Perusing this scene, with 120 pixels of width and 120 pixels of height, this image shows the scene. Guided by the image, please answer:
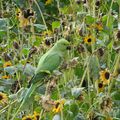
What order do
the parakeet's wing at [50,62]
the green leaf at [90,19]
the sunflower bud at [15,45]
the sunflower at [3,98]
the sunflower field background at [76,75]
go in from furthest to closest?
the sunflower bud at [15,45]
the sunflower at [3,98]
the green leaf at [90,19]
the sunflower field background at [76,75]
the parakeet's wing at [50,62]

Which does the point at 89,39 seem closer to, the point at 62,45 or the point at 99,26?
the point at 99,26

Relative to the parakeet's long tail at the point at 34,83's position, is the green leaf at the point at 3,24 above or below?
above

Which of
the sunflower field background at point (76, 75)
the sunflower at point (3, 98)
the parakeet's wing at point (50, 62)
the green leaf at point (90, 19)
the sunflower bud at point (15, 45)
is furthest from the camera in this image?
the sunflower bud at point (15, 45)

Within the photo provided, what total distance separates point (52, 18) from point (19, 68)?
30.7 inches

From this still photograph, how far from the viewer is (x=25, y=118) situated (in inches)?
50.8

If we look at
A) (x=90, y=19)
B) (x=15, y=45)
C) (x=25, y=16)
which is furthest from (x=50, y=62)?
(x=15, y=45)

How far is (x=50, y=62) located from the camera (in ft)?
3.38

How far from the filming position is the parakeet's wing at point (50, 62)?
103 centimetres

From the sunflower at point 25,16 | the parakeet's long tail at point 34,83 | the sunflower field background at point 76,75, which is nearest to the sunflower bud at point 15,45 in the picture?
the sunflower field background at point 76,75

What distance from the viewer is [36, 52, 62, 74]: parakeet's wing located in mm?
1030

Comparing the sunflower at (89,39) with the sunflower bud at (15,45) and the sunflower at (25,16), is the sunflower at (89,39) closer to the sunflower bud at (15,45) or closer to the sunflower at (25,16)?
the sunflower at (25,16)

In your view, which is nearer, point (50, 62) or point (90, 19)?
point (50, 62)

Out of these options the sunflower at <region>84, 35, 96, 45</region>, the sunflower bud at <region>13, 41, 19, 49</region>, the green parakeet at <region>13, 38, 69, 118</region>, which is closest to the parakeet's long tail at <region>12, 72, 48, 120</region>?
the green parakeet at <region>13, 38, 69, 118</region>

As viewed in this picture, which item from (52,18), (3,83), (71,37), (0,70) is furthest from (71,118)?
(52,18)
